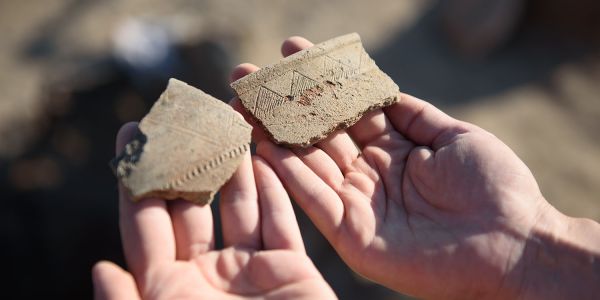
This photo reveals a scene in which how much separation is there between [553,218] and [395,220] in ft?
2.04

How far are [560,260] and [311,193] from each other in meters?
0.98

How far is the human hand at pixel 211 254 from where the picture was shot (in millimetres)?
1675

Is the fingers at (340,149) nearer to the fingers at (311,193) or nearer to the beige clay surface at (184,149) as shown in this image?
the fingers at (311,193)

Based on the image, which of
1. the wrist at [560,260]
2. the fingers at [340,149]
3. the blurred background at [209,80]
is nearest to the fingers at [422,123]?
the fingers at [340,149]

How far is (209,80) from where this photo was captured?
409cm

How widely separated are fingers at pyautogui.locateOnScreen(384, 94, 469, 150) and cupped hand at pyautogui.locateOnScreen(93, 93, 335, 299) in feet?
2.48

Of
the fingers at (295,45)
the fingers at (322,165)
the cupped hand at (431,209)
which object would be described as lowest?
the cupped hand at (431,209)

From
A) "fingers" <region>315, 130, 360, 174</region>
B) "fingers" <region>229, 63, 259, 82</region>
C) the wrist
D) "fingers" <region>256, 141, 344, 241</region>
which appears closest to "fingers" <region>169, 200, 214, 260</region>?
"fingers" <region>256, 141, 344, 241</region>

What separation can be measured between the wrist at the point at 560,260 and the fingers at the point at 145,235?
4.39 ft

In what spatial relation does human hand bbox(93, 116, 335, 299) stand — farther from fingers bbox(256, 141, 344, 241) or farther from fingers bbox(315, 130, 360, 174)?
fingers bbox(315, 130, 360, 174)

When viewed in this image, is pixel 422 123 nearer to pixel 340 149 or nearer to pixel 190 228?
pixel 340 149

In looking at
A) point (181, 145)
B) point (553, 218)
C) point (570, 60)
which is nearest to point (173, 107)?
point (181, 145)

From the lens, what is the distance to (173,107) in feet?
7.06

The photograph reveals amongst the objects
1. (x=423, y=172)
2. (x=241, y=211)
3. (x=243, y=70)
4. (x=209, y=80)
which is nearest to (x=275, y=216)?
(x=241, y=211)
